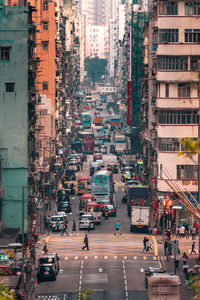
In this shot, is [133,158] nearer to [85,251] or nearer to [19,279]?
[85,251]

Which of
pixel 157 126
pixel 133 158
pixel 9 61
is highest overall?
pixel 9 61

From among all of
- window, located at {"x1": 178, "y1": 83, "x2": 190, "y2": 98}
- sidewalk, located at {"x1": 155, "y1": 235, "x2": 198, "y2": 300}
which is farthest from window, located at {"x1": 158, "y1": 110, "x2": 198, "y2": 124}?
sidewalk, located at {"x1": 155, "y1": 235, "x2": 198, "y2": 300}

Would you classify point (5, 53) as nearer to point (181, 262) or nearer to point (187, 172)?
point (181, 262)

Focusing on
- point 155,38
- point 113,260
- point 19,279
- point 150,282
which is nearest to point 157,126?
point 155,38

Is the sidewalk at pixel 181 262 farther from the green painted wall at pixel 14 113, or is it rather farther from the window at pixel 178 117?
the green painted wall at pixel 14 113

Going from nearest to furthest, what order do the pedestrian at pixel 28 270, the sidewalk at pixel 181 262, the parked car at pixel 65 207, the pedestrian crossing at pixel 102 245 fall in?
the sidewalk at pixel 181 262 → the pedestrian at pixel 28 270 → the pedestrian crossing at pixel 102 245 → the parked car at pixel 65 207

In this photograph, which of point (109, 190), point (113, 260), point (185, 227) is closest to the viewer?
point (113, 260)

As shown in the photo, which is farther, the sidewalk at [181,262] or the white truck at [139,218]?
the white truck at [139,218]

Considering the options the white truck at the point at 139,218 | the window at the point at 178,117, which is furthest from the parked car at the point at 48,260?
the window at the point at 178,117
